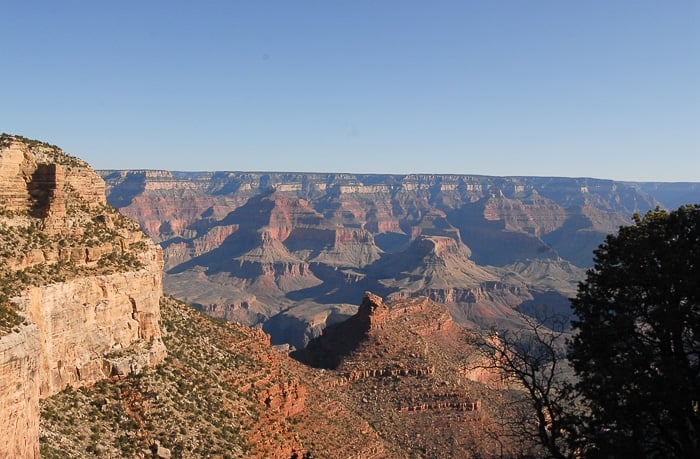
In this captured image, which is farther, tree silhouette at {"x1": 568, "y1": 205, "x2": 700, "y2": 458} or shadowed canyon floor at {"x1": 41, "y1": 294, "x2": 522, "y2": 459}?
shadowed canyon floor at {"x1": 41, "y1": 294, "x2": 522, "y2": 459}

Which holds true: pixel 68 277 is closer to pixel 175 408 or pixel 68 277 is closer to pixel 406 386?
pixel 175 408

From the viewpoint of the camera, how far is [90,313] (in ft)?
81.7

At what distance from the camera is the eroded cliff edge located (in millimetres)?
21750

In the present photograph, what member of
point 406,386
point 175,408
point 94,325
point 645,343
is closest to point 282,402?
point 175,408

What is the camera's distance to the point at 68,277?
24.2 metres

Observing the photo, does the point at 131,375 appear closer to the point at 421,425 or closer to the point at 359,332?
the point at 421,425

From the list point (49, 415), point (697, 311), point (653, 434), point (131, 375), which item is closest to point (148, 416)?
point (131, 375)

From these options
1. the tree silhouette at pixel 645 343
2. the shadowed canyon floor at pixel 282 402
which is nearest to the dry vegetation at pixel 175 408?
the shadowed canyon floor at pixel 282 402

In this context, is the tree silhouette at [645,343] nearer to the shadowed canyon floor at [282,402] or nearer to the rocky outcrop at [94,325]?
the shadowed canyon floor at [282,402]

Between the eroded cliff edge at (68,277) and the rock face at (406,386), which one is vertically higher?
the eroded cliff edge at (68,277)

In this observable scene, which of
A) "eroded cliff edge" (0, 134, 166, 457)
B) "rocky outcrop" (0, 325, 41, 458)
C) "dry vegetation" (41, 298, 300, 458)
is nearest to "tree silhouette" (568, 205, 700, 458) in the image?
"rocky outcrop" (0, 325, 41, 458)

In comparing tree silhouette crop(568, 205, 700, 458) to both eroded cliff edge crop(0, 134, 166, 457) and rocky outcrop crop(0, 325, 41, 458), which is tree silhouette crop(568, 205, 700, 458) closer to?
rocky outcrop crop(0, 325, 41, 458)

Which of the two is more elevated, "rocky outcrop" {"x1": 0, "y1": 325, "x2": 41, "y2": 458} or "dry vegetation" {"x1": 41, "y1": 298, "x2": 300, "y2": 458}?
"rocky outcrop" {"x1": 0, "y1": 325, "x2": 41, "y2": 458}

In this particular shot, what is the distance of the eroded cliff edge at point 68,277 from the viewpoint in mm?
21750
